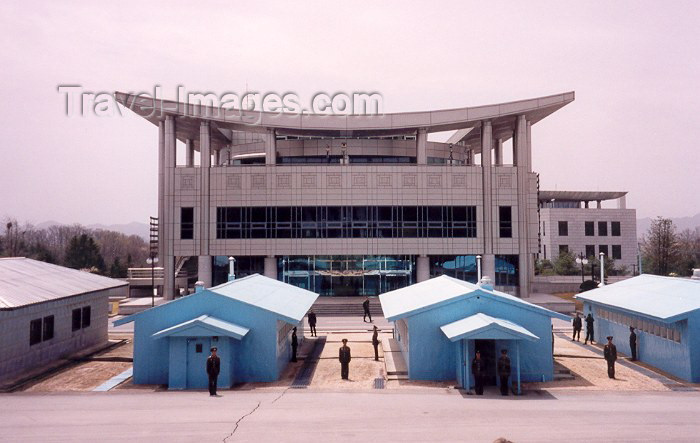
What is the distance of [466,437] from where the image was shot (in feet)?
40.7

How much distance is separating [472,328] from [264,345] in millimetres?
7840

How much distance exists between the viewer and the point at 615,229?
88.6m

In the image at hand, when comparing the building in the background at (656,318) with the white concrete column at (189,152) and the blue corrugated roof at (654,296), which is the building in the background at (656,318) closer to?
the blue corrugated roof at (654,296)

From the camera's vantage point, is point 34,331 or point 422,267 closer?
point 34,331

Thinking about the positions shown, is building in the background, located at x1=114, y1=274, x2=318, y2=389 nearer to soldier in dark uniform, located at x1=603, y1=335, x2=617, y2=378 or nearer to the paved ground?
the paved ground

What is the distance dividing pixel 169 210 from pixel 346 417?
39.1m

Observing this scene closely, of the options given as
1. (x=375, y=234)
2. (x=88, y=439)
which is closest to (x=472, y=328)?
(x=88, y=439)

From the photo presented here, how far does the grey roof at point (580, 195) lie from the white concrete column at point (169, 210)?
64778 millimetres

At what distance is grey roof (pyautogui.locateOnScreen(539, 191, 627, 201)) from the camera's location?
3597 inches

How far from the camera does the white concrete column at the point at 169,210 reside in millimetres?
48344

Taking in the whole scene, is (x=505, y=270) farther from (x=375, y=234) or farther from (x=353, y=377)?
(x=353, y=377)

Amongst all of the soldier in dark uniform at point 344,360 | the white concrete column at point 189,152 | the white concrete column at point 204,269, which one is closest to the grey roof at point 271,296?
the soldier in dark uniform at point 344,360

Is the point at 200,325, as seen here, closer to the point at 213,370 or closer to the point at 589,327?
the point at 213,370

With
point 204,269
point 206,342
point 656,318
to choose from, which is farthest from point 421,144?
point 206,342
